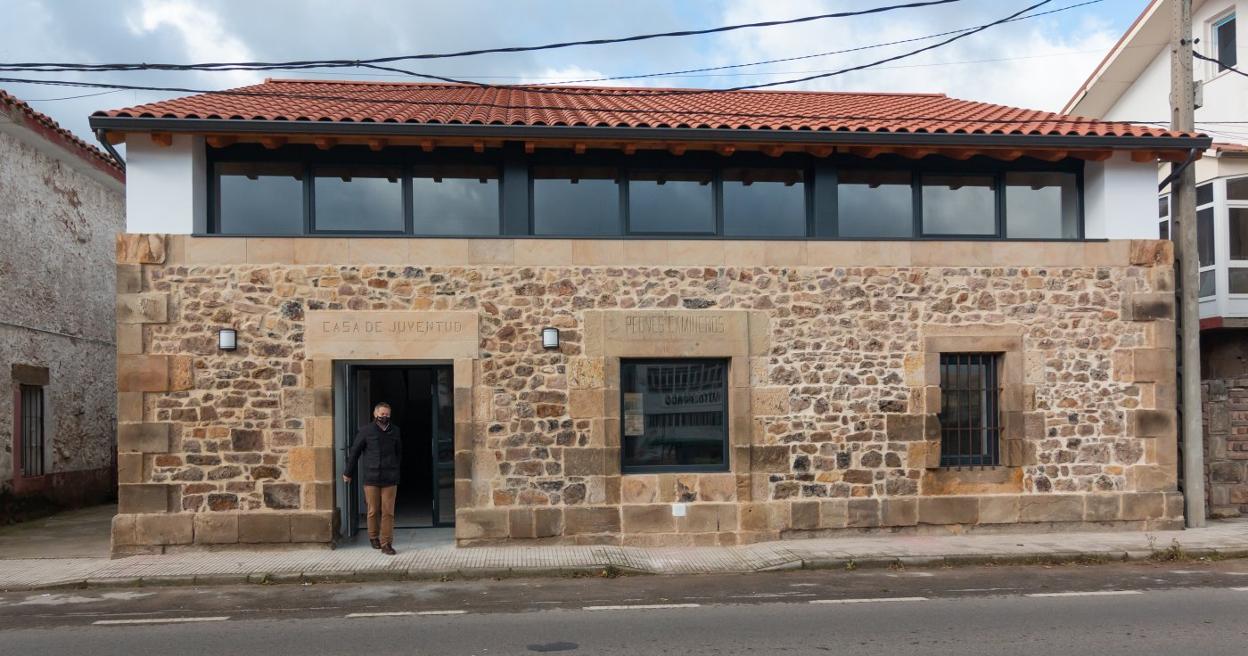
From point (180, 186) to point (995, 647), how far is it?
9187 mm

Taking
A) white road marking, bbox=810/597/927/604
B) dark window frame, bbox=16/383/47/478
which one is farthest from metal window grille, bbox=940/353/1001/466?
dark window frame, bbox=16/383/47/478

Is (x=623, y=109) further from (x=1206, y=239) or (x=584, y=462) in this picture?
(x=1206, y=239)

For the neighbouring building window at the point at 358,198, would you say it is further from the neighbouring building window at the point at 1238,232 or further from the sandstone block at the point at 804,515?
the neighbouring building window at the point at 1238,232

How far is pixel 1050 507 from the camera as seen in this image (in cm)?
1160

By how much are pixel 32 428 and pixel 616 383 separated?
9.44 m

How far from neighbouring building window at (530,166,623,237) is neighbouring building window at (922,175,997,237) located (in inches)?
149

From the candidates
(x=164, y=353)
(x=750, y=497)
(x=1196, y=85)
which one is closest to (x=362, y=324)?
(x=164, y=353)

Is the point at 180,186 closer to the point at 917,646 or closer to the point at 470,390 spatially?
the point at 470,390

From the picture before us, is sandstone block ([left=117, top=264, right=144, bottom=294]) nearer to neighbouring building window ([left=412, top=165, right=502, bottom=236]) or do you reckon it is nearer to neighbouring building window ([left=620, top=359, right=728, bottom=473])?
neighbouring building window ([left=412, top=165, right=502, bottom=236])

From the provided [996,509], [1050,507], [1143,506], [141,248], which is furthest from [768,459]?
[141,248]

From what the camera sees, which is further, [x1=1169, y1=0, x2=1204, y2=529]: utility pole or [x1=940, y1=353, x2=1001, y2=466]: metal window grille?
[x1=1169, y1=0, x2=1204, y2=529]: utility pole

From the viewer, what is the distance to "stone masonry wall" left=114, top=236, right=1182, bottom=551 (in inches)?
420

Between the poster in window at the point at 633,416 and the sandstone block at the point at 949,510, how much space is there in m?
3.38

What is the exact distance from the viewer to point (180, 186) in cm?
1072
